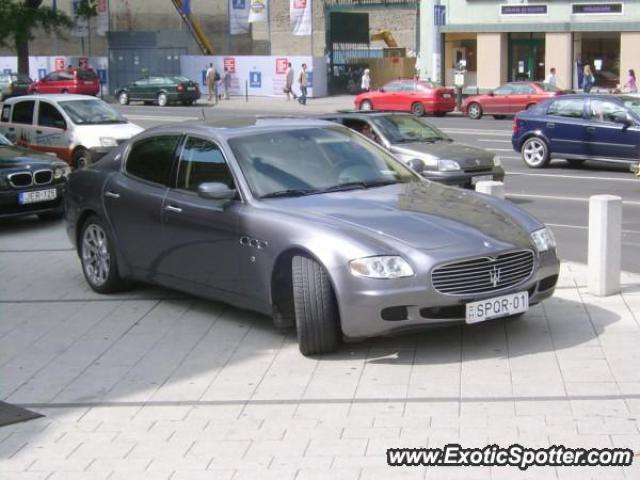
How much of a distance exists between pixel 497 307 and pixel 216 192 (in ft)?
7.22

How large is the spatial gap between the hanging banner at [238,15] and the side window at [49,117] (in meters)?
34.1

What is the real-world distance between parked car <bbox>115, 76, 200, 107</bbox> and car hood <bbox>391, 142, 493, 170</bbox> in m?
31.3

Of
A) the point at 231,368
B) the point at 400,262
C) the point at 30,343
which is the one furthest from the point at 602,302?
the point at 30,343

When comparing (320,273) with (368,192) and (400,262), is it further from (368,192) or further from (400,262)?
(368,192)

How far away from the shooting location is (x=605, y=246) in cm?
878

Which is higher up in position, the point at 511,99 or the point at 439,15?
the point at 439,15

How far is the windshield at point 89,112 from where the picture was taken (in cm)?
1928

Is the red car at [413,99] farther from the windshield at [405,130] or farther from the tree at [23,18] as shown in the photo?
the windshield at [405,130]

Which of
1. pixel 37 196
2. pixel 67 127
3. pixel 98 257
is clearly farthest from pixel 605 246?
pixel 67 127

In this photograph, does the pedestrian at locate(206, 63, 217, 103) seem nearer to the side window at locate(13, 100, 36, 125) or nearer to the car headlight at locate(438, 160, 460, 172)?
the side window at locate(13, 100, 36, 125)

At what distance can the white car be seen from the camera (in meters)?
18.9

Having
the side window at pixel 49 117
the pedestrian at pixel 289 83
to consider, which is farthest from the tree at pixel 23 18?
the side window at pixel 49 117

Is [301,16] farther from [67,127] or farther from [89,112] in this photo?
[67,127]

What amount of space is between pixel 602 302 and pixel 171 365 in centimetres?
348
